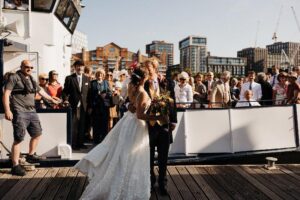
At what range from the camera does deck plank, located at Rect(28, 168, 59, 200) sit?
17.3ft

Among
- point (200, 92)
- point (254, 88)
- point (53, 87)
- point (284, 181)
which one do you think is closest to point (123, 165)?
point (284, 181)

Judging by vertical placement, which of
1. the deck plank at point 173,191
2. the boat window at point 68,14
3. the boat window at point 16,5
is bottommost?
the deck plank at point 173,191

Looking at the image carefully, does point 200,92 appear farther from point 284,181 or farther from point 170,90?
point 170,90

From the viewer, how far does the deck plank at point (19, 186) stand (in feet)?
17.2

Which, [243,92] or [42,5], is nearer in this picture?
[243,92]

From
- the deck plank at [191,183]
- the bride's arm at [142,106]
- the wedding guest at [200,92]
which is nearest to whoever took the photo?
Answer: the bride's arm at [142,106]

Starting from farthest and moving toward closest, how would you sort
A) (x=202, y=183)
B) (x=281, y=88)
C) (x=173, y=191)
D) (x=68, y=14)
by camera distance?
(x=68, y=14)
(x=281, y=88)
(x=202, y=183)
(x=173, y=191)

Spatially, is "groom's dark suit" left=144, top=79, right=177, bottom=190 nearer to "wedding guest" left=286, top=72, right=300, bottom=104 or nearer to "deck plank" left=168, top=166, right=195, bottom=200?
"deck plank" left=168, top=166, right=195, bottom=200

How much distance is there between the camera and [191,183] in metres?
5.88

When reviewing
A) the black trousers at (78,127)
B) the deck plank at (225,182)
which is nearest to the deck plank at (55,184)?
the black trousers at (78,127)

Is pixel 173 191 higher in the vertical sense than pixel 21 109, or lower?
lower

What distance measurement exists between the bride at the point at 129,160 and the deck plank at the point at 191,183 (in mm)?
921

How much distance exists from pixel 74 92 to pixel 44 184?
2393 mm

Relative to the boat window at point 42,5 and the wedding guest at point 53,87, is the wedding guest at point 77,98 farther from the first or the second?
the boat window at point 42,5
